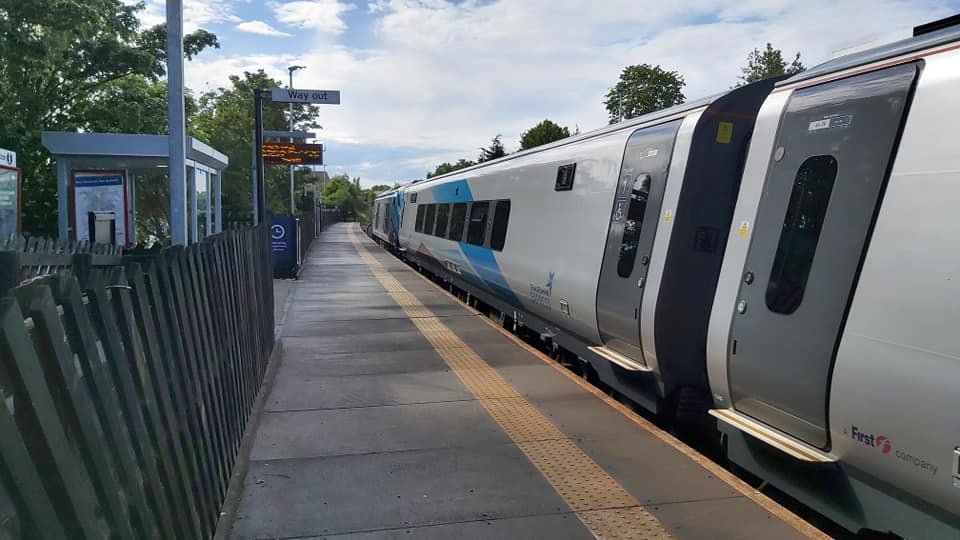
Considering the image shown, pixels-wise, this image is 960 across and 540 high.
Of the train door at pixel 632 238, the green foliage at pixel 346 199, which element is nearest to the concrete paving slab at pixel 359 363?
the train door at pixel 632 238

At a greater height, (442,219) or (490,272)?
(442,219)

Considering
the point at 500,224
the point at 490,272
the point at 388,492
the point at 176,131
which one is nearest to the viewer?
the point at 388,492

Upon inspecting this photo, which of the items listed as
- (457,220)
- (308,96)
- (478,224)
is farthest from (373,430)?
(457,220)

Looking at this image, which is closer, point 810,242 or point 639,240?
point 810,242

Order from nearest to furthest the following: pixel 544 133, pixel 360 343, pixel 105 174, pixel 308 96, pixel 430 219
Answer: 1. pixel 360 343
2. pixel 308 96
3. pixel 105 174
4. pixel 430 219
5. pixel 544 133

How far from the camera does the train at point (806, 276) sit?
9.43 ft

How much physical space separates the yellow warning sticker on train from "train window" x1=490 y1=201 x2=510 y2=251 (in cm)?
469

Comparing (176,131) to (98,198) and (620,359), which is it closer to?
(620,359)

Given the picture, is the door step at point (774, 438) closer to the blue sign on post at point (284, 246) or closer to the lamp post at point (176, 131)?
the lamp post at point (176, 131)

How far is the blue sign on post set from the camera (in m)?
16.8

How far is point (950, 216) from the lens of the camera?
2773 millimetres

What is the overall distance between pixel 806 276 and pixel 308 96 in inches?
343

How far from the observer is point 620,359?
5820mm

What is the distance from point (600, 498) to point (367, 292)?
35.4 feet
